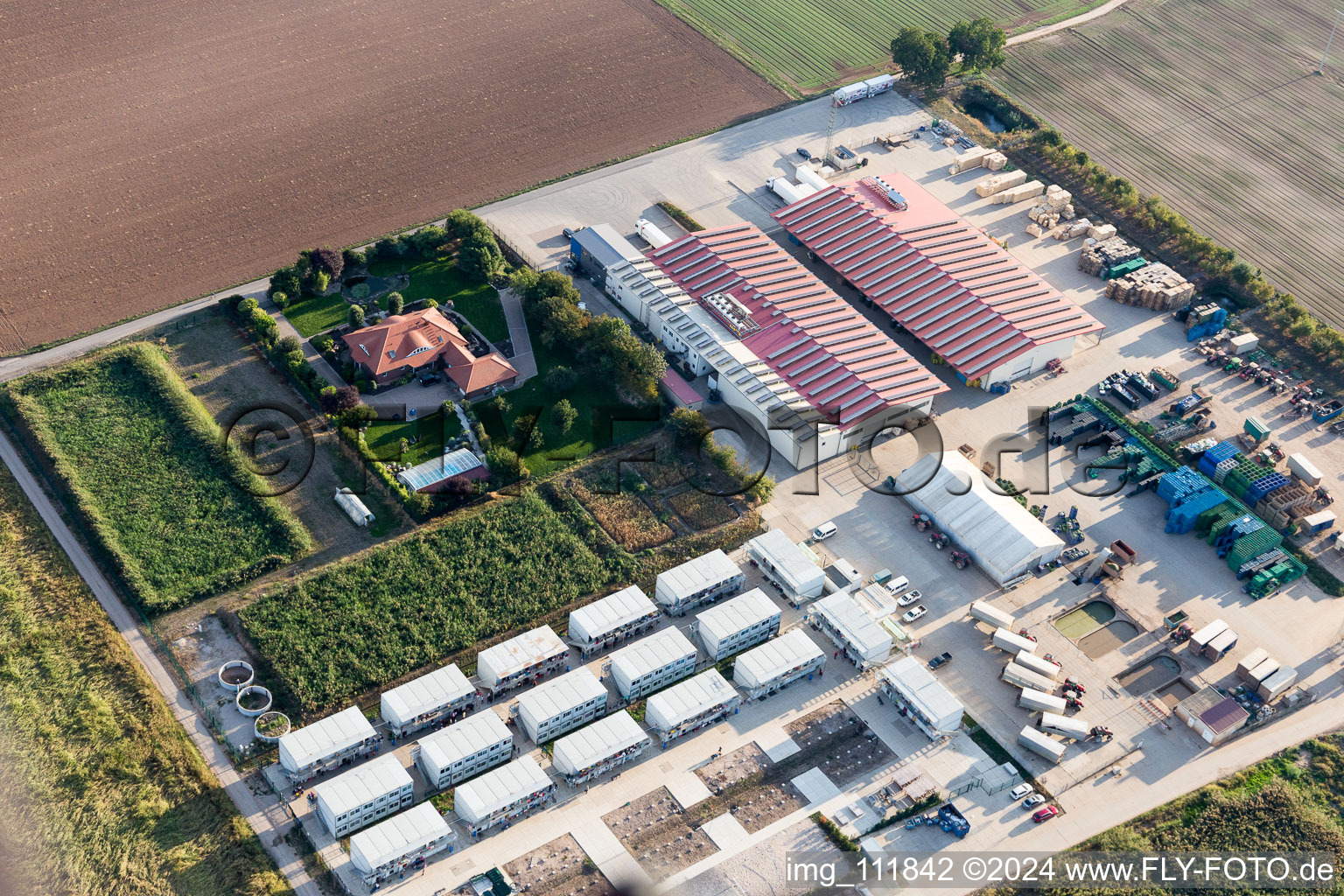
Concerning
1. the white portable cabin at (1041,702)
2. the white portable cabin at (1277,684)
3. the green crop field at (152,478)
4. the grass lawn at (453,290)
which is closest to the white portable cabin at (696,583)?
the white portable cabin at (1041,702)

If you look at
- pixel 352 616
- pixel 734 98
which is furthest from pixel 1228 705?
pixel 734 98

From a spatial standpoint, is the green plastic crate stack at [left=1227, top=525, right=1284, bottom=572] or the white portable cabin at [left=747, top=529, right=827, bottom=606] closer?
the white portable cabin at [left=747, top=529, right=827, bottom=606]

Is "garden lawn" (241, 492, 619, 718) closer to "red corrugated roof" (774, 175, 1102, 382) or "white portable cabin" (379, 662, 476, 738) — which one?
"white portable cabin" (379, 662, 476, 738)

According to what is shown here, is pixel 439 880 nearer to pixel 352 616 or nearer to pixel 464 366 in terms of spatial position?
pixel 352 616

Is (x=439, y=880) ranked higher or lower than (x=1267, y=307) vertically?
lower

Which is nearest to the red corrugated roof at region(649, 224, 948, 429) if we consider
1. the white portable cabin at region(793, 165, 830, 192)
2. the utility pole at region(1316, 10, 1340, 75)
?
the white portable cabin at region(793, 165, 830, 192)
